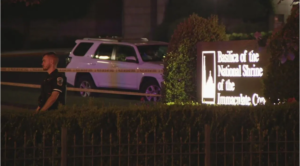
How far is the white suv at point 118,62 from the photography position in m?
17.0

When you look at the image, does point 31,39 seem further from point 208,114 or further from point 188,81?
point 208,114

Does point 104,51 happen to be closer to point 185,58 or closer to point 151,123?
point 185,58

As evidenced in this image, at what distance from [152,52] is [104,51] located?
62.2 inches

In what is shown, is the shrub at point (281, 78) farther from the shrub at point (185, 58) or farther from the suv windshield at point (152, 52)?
the suv windshield at point (152, 52)

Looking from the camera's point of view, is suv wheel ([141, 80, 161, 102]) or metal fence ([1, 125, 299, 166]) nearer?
metal fence ([1, 125, 299, 166])

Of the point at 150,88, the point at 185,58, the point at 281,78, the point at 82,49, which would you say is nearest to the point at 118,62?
the point at 150,88

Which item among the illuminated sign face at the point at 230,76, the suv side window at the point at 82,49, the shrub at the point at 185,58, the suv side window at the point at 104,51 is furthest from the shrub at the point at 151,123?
the suv side window at the point at 82,49

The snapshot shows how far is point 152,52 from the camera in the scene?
A: 17.5 meters

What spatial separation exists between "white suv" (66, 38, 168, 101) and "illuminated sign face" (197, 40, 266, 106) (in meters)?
4.91

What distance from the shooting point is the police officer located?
788cm

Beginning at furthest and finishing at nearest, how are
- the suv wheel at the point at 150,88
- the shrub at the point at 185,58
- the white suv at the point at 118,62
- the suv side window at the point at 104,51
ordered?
the suv side window at the point at 104,51, the white suv at the point at 118,62, the suv wheel at the point at 150,88, the shrub at the point at 185,58

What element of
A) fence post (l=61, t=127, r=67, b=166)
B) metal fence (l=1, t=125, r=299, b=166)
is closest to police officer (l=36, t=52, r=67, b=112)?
metal fence (l=1, t=125, r=299, b=166)

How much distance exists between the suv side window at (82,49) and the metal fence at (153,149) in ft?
41.0

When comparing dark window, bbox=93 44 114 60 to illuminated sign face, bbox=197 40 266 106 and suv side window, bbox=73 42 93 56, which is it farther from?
illuminated sign face, bbox=197 40 266 106
